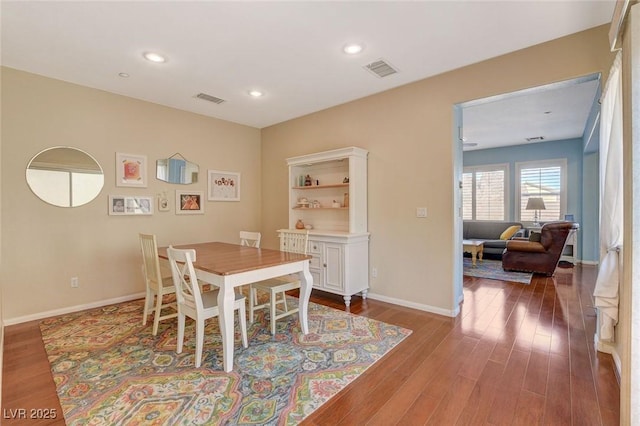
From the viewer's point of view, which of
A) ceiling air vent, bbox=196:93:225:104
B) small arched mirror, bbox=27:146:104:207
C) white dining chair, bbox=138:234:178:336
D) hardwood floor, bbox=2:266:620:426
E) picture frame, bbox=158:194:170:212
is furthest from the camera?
picture frame, bbox=158:194:170:212

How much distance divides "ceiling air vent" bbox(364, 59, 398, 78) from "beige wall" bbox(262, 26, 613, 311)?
435 mm

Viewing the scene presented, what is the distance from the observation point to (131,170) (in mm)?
3924

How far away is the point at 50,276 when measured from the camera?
11.0 feet

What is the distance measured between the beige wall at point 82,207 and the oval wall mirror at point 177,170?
89 millimetres

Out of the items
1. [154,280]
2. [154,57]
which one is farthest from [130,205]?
[154,57]

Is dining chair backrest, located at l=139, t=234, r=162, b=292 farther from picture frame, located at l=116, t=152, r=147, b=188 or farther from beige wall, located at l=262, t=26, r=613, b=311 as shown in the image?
beige wall, located at l=262, t=26, r=613, b=311

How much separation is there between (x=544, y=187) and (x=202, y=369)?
7823mm

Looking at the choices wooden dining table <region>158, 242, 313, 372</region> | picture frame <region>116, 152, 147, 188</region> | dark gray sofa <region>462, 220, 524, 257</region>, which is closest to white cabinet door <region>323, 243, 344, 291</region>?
wooden dining table <region>158, 242, 313, 372</region>

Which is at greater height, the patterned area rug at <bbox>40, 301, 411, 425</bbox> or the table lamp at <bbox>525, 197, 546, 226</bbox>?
the table lamp at <bbox>525, 197, 546, 226</bbox>

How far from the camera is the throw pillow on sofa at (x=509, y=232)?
651cm

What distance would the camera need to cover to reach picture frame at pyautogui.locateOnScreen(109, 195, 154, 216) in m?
3.79

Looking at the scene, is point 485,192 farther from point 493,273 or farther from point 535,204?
point 493,273

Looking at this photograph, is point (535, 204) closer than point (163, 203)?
No

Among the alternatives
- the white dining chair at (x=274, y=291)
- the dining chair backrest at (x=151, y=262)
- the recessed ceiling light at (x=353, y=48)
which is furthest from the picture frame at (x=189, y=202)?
the recessed ceiling light at (x=353, y=48)
